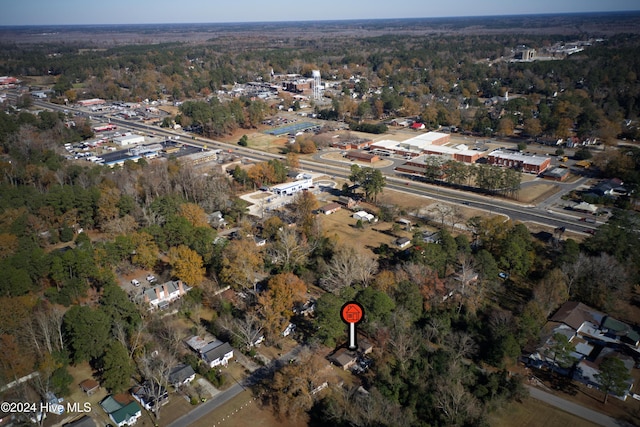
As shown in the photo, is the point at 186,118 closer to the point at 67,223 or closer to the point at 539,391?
the point at 67,223

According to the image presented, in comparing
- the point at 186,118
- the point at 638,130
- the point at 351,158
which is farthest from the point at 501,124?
the point at 186,118

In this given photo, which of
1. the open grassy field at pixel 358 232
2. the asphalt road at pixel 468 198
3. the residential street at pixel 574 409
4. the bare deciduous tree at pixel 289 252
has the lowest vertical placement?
the asphalt road at pixel 468 198

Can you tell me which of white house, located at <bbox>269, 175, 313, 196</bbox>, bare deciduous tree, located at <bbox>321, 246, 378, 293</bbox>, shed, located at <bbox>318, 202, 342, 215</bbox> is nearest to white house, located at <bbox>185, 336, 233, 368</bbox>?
bare deciduous tree, located at <bbox>321, 246, 378, 293</bbox>

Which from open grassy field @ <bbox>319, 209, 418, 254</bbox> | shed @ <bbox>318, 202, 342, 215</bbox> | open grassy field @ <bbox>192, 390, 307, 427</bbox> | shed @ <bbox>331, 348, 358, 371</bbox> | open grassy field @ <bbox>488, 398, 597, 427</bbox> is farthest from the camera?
shed @ <bbox>318, 202, 342, 215</bbox>

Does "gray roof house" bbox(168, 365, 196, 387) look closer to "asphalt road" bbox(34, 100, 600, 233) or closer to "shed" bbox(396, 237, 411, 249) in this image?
"shed" bbox(396, 237, 411, 249)

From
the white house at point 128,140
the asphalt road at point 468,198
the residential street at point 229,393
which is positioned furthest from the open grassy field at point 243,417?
the white house at point 128,140

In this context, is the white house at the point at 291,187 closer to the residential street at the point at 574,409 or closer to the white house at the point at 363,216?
the white house at the point at 363,216
